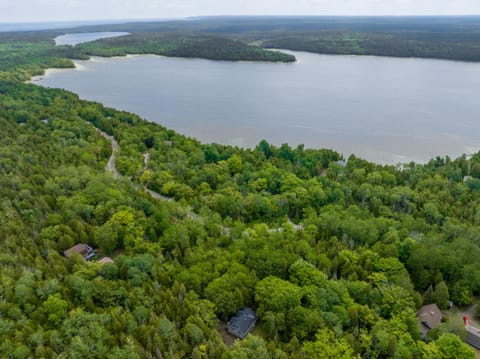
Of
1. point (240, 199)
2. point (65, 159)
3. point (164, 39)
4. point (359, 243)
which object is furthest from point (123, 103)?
point (164, 39)

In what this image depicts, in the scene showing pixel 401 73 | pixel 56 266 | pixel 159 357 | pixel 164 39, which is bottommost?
pixel 159 357

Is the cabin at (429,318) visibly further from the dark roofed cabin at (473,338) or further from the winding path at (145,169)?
the winding path at (145,169)

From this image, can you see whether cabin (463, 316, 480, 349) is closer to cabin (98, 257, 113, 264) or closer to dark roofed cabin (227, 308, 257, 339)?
dark roofed cabin (227, 308, 257, 339)

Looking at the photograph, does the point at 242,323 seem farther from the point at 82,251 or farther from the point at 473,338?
the point at 82,251

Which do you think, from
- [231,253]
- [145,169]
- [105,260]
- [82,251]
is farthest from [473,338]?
[145,169]

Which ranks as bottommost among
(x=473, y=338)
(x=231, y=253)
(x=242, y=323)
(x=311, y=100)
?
(x=473, y=338)

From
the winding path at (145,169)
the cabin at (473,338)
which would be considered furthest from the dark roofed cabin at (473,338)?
the winding path at (145,169)

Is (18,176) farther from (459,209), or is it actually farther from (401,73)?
(401,73)
